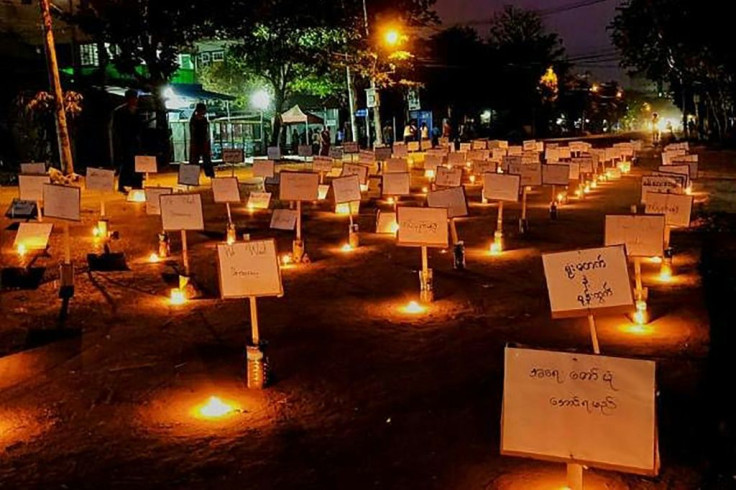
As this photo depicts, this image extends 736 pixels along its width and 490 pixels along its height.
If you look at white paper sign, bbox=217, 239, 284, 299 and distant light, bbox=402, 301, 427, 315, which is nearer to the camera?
white paper sign, bbox=217, 239, 284, 299

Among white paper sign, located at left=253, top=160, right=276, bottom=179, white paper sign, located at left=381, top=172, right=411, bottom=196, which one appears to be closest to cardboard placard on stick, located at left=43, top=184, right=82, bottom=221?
white paper sign, located at left=381, top=172, right=411, bottom=196

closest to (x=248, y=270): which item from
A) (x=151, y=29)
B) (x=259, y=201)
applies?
(x=259, y=201)

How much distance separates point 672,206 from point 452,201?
2903 millimetres

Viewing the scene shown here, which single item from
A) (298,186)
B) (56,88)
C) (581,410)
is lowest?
(581,410)

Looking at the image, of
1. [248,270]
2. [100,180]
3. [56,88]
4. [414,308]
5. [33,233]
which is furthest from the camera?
[56,88]

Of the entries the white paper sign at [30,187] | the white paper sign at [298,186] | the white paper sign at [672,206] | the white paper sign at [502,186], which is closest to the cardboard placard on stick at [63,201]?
the white paper sign at [30,187]

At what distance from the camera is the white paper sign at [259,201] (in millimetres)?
18047

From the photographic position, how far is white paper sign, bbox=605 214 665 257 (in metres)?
8.59

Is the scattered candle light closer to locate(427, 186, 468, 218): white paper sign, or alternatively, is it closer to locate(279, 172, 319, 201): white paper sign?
locate(279, 172, 319, 201): white paper sign

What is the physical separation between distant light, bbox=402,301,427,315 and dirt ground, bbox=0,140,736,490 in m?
0.13

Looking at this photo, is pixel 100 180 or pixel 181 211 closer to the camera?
pixel 181 211

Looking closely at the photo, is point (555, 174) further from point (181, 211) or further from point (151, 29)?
point (151, 29)

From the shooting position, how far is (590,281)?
5.42 m

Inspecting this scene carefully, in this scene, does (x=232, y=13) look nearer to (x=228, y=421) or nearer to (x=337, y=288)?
(x=337, y=288)
